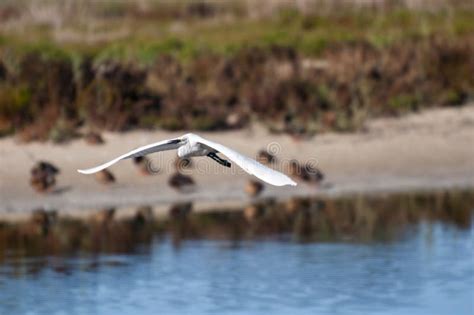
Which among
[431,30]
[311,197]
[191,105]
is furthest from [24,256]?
[431,30]

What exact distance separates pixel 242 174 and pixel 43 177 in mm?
2824

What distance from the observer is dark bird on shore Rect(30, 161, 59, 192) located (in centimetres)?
1612

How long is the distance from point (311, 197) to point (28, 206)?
3.77 metres

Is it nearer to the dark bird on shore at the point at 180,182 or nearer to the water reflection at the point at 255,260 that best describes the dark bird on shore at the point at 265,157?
the water reflection at the point at 255,260

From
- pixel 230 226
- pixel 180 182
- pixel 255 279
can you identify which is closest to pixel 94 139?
pixel 180 182

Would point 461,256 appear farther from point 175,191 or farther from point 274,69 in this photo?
point 274,69

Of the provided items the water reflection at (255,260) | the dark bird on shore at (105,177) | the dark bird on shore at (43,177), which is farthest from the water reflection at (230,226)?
the dark bird on shore at (105,177)

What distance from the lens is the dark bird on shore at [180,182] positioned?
54.9ft

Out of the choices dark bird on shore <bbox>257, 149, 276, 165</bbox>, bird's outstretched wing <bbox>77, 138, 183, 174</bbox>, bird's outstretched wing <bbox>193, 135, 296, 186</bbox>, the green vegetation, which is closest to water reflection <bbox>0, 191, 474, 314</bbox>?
dark bird on shore <bbox>257, 149, 276, 165</bbox>

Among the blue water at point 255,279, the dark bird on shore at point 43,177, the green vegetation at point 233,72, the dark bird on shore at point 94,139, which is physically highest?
the green vegetation at point 233,72

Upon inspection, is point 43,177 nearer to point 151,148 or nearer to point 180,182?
point 180,182

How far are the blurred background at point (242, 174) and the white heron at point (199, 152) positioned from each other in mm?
3576

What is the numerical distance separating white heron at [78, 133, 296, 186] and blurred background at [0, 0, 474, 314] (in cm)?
358

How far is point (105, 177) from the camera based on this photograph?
16547 mm
